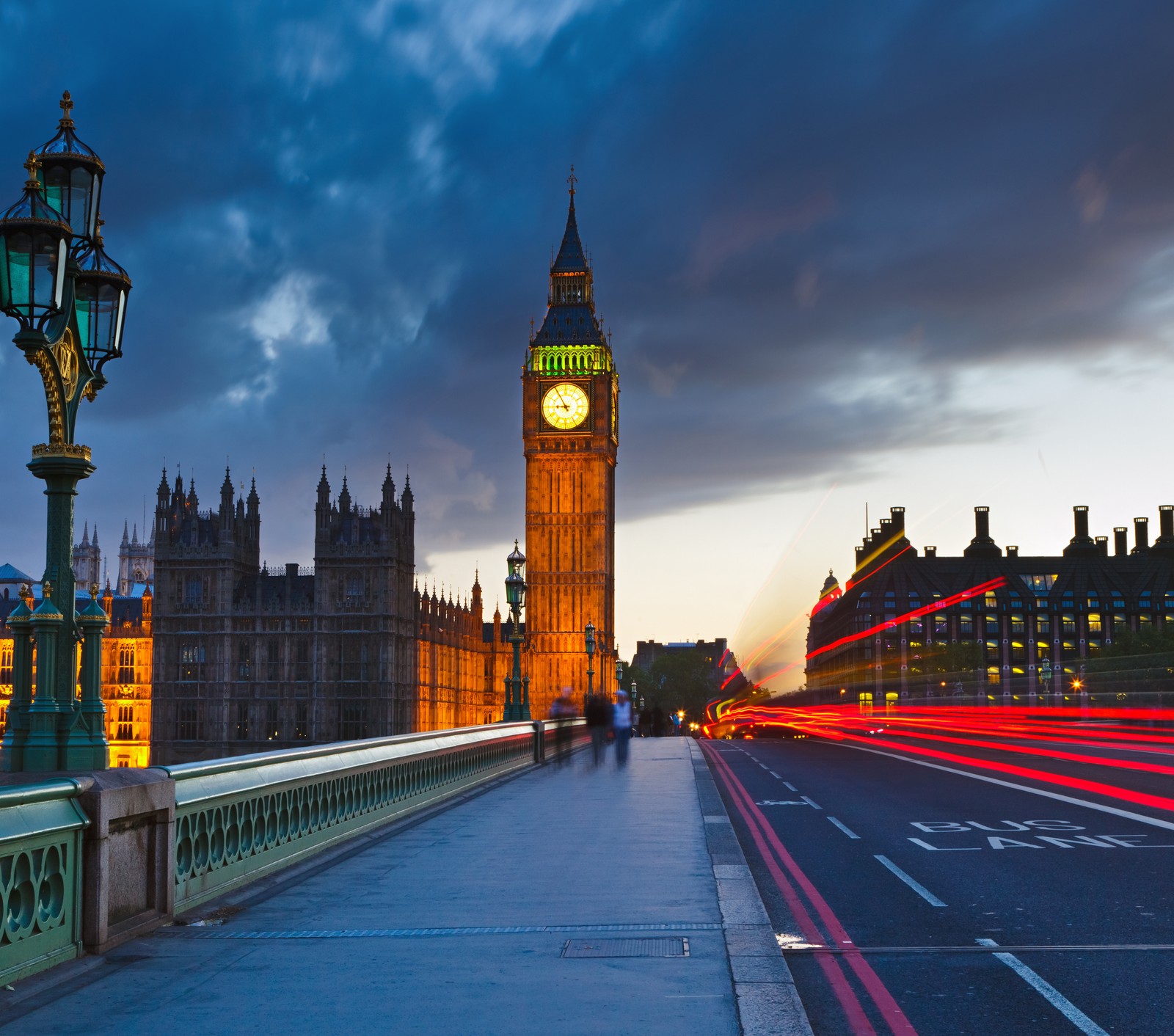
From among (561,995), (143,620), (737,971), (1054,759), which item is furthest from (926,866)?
(143,620)

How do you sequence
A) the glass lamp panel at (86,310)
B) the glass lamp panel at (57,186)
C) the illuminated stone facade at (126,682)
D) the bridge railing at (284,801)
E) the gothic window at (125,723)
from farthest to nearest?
the gothic window at (125,723) < the illuminated stone facade at (126,682) < the glass lamp panel at (86,310) < the glass lamp panel at (57,186) < the bridge railing at (284,801)

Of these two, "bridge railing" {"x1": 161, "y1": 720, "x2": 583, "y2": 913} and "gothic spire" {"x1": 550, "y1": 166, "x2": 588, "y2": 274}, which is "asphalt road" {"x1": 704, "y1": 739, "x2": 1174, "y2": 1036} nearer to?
"bridge railing" {"x1": 161, "y1": 720, "x2": 583, "y2": 913}

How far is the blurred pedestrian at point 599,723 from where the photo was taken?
3549cm

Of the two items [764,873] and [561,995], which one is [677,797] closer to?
[764,873]

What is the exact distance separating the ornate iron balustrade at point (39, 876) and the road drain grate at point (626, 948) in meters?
3.12

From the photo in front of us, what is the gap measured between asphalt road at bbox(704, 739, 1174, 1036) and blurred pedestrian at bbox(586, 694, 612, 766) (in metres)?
Result: 13.4

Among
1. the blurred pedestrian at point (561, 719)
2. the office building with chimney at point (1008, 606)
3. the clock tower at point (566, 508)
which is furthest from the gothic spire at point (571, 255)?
the blurred pedestrian at point (561, 719)

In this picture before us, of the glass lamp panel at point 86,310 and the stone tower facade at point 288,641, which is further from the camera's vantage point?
the stone tower facade at point 288,641

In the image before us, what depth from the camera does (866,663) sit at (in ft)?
573

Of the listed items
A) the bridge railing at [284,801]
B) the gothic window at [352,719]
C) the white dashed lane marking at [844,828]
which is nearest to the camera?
the bridge railing at [284,801]

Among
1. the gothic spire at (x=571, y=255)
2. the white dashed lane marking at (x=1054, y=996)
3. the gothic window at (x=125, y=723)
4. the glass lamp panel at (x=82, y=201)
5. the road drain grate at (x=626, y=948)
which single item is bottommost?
the gothic window at (x=125, y=723)

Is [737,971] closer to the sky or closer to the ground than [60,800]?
closer to the ground

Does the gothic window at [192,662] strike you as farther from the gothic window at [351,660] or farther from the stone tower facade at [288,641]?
the gothic window at [351,660]

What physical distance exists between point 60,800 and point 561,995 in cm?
321
